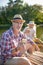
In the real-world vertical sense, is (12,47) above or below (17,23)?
below

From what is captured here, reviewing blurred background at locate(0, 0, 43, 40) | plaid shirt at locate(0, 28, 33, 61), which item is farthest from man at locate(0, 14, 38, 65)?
blurred background at locate(0, 0, 43, 40)

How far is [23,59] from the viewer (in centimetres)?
372

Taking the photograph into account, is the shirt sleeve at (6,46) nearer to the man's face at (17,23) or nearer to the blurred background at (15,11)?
the man's face at (17,23)

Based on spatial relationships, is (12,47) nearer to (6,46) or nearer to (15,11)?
(6,46)

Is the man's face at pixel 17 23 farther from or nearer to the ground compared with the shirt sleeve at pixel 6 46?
farther from the ground

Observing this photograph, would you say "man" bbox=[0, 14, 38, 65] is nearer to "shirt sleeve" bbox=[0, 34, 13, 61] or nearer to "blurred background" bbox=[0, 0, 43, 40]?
"shirt sleeve" bbox=[0, 34, 13, 61]

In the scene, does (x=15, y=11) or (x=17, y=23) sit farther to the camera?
(x=15, y=11)

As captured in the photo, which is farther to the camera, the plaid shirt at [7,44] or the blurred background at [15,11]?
the blurred background at [15,11]

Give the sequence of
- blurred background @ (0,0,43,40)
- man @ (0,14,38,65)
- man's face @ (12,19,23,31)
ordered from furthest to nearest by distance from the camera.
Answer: blurred background @ (0,0,43,40), man's face @ (12,19,23,31), man @ (0,14,38,65)

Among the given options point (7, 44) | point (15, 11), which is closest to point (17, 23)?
point (7, 44)

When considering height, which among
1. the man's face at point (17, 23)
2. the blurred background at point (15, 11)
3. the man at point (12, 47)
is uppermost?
the man's face at point (17, 23)

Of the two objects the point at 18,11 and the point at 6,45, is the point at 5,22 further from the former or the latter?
the point at 6,45

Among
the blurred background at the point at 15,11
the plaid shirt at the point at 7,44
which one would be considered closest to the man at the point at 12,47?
the plaid shirt at the point at 7,44

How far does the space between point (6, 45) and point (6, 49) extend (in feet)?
0.18
